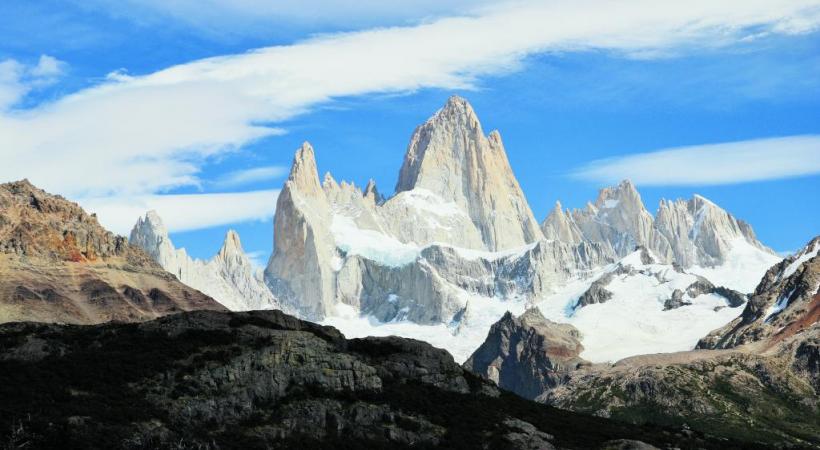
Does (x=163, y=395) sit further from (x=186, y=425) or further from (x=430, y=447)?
(x=430, y=447)

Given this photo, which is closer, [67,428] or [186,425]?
[67,428]

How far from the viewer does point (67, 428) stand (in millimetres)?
172875

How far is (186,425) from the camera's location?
186 metres

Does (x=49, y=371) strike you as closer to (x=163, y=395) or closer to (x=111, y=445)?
(x=163, y=395)

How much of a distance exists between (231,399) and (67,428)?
30.3 metres

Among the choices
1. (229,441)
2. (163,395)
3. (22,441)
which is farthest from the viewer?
(163,395)

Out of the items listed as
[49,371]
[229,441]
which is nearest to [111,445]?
[229,441]

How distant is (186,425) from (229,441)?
668cm

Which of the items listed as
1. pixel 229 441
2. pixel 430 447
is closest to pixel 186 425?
pixel 229 441

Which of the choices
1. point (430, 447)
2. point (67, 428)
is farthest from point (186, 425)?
point (430, 447)

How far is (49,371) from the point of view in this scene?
650 ft

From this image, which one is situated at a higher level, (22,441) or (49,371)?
(49,371)

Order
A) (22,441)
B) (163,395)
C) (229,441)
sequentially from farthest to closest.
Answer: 1. (163,395)
2. (229,441)
3. (22,441)

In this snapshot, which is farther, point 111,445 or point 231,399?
point 231,399
